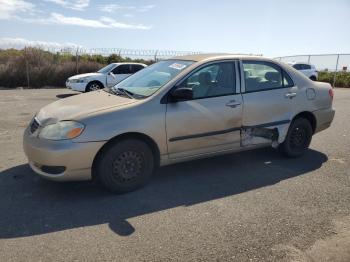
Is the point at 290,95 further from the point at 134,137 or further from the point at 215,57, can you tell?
the point at 134,137

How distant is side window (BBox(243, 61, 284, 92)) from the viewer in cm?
552

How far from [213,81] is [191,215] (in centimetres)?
199

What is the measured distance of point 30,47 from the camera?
2308 cm

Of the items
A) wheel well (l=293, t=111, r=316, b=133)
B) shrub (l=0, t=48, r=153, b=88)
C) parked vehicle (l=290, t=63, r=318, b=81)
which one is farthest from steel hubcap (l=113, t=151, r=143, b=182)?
parked vehicle (l=290, t=63, r=318, b=81)

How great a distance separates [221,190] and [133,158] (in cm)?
118

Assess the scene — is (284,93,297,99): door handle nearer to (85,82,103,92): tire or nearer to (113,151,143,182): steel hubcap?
(113,151,143,182): steel hubcap

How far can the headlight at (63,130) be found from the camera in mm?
4281

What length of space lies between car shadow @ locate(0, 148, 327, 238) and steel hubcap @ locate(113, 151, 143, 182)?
0.74ft

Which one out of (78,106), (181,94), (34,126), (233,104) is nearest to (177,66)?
(181,94)

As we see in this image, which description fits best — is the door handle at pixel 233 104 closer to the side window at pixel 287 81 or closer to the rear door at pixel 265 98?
the rear door at pixel 265 98

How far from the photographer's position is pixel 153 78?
5340mm

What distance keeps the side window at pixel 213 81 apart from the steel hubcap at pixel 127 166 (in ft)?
3.68

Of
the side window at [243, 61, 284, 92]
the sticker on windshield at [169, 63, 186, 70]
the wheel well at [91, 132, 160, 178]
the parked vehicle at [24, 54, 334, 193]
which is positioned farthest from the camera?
the side window at [243, 61, 284, 92]

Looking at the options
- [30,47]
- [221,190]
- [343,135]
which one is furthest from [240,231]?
[30,47]
